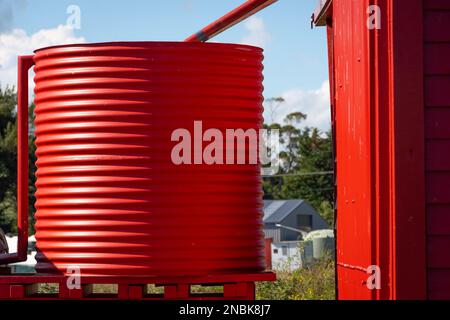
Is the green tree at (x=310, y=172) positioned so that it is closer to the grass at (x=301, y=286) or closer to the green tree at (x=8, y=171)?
the green tree at (x=8, y=171)

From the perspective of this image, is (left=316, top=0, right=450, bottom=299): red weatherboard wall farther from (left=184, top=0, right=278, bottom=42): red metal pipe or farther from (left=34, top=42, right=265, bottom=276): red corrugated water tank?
(left=184, top=0, right=278, bottom=42): red metal pipe

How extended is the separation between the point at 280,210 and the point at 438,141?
66.2 m

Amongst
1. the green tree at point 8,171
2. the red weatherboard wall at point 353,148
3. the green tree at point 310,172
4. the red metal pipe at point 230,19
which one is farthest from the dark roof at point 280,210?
the red weatherboard wall at point 353,148

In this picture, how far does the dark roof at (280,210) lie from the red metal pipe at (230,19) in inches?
2481

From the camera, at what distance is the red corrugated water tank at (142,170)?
6.30m

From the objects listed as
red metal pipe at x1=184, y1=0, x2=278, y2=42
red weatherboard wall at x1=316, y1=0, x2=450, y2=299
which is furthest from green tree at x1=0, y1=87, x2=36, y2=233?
red weatherboard wall at x1=316, y1=0, x2=450, y2=299

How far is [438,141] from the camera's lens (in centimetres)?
570

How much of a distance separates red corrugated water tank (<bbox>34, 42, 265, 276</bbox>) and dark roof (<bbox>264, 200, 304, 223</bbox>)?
63924 mm

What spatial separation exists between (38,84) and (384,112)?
2527mm

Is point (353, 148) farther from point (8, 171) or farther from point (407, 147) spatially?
point (8, 171)

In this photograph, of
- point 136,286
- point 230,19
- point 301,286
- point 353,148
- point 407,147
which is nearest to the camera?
point 407,147

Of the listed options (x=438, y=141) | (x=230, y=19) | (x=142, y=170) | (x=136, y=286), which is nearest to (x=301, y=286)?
(x=230, y=19)

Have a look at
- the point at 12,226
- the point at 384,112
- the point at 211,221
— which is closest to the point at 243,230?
the point at 211,221

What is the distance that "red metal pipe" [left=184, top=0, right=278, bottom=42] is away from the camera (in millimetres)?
7414
